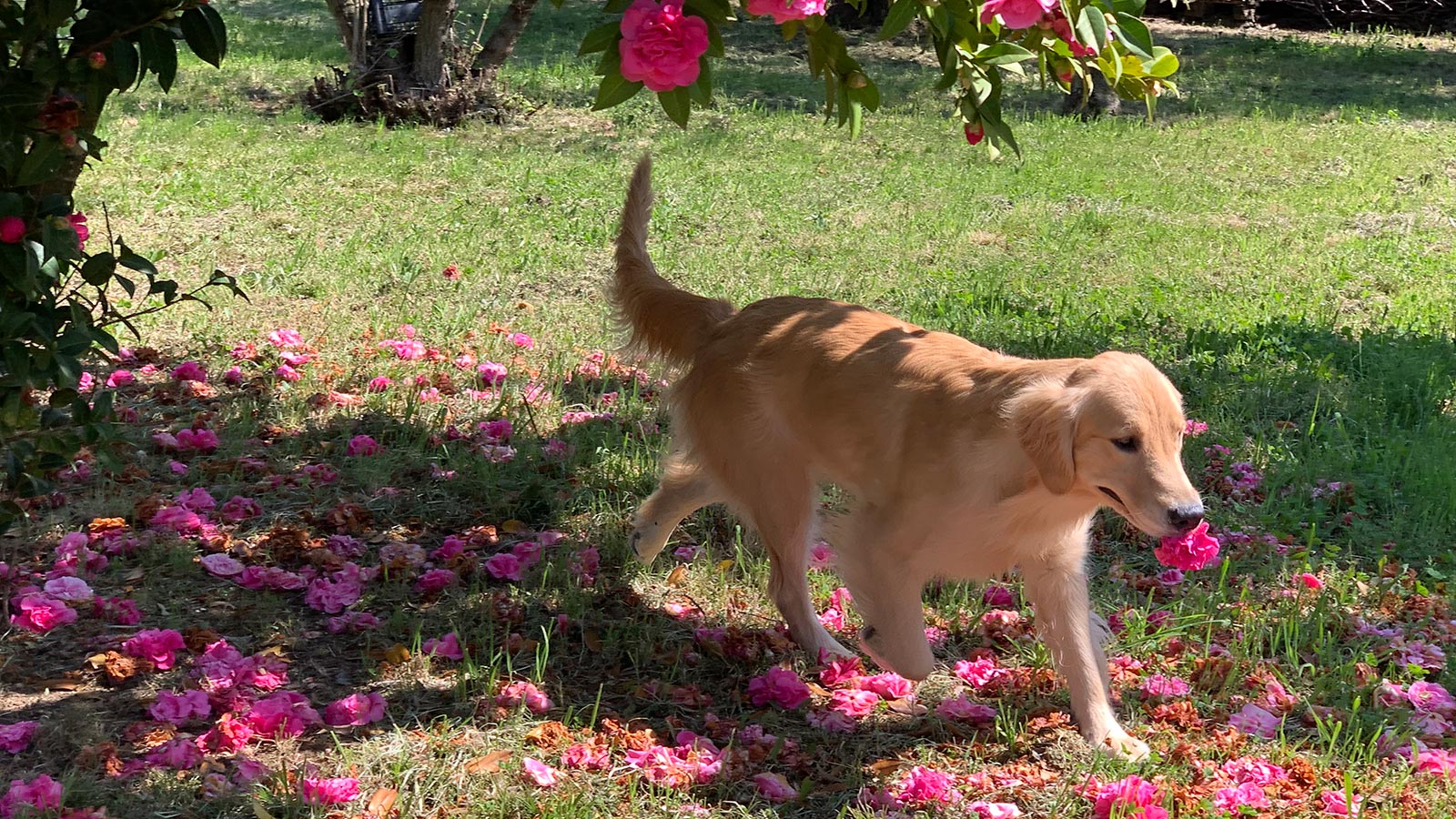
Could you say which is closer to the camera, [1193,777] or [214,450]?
[1193,777]

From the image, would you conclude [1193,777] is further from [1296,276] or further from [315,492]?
[1296,276]

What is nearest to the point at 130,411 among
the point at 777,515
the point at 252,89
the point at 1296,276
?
the point at 777,515

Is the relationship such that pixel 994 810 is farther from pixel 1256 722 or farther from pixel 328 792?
pixel 328 792

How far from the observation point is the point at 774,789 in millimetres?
3443

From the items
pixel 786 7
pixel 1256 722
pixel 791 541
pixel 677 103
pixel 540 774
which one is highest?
pixel 786 7

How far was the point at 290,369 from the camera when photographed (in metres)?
6.01

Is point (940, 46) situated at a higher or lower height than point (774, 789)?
higher

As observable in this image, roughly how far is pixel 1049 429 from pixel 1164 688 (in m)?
1.14

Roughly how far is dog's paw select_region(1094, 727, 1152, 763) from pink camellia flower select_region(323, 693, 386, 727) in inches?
78.9

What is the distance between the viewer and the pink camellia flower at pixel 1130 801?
322cm

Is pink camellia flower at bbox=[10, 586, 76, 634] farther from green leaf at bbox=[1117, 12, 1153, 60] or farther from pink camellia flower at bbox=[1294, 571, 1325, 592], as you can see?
pink camellia flower at bbox=[1294, 571, 1325, 592]

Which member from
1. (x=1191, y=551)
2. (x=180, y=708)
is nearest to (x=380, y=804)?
(x=180, y=708)

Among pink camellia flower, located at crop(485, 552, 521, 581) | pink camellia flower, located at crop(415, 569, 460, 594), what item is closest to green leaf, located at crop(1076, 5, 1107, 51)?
pink camellia flower, located at crop(485, 552, 521, 581)

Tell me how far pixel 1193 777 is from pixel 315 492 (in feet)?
10.8
